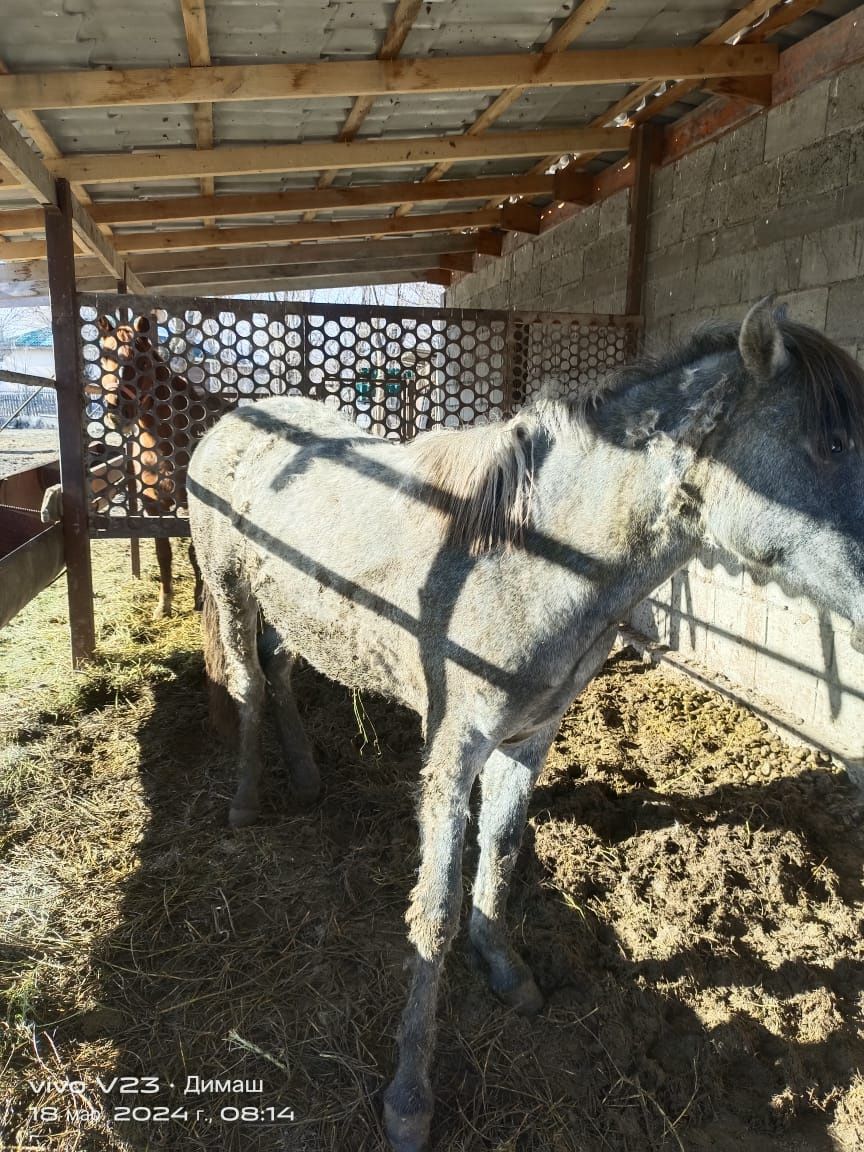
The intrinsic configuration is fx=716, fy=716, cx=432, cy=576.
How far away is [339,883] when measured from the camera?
296cm

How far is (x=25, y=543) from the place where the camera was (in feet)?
12.9

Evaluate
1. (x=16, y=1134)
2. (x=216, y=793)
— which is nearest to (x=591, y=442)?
(x=16, y=1134)

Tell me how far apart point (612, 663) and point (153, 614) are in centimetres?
389

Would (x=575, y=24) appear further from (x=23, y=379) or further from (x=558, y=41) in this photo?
(x=23, y=379)

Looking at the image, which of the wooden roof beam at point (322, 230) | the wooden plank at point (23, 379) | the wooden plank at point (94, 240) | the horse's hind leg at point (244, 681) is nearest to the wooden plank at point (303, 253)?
the wooden roof beam at point (322, 230)

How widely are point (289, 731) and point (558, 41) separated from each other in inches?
157

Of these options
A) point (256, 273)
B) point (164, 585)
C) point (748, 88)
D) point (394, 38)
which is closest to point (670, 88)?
point (748, 88)

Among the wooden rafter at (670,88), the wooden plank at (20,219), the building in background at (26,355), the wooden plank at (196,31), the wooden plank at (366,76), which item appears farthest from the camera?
the building in background at (26,355)

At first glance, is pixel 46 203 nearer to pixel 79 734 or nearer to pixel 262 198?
pixel 262 198

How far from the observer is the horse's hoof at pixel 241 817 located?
11.2 feet

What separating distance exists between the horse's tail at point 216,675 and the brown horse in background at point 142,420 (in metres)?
1.37

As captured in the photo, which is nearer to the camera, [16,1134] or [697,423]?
[697,423]

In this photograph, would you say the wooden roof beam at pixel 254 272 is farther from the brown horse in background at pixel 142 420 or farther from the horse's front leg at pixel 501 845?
the horse's front leg at pixel 501 845

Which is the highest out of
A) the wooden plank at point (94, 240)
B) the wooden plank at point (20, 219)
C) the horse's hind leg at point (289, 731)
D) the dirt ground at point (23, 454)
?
the wooden plank at point (20, 219)
